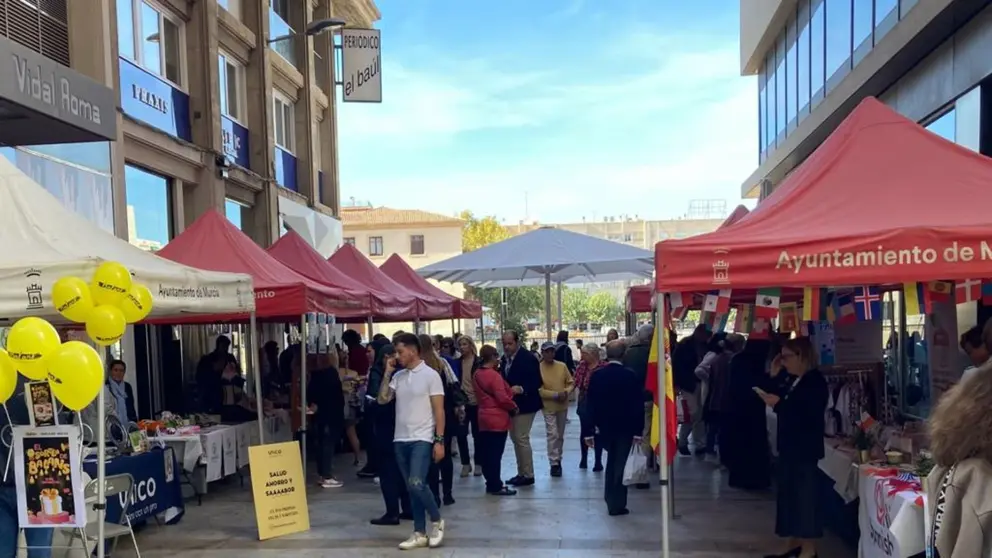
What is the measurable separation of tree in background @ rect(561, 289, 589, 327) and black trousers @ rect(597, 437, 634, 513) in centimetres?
5727

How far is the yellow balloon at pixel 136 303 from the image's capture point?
4.99 m

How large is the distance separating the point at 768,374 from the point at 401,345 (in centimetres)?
431

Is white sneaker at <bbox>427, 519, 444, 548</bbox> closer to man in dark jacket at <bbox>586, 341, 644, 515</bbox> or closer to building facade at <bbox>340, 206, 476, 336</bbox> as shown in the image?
man in dark jacket at <bbox>586, 341, 644, 515</bbox>

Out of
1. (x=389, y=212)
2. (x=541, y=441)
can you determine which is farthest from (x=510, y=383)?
(x=389, y=212)

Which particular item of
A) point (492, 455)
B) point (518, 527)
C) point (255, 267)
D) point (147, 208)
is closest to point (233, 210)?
point (147, 208)

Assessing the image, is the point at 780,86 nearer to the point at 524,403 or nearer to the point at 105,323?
A: the point at 524,403

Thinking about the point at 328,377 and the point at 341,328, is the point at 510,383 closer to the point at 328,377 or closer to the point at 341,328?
the point at 328,377

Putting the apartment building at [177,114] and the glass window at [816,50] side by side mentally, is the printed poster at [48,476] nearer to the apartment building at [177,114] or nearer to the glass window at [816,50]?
the apartment building at [177,114]

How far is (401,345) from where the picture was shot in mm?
6238

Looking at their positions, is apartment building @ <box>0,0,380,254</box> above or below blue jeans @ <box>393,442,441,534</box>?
above

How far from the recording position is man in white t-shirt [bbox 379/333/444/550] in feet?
20.5

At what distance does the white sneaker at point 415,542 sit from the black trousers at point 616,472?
76.6 inches

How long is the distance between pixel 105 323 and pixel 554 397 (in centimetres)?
568

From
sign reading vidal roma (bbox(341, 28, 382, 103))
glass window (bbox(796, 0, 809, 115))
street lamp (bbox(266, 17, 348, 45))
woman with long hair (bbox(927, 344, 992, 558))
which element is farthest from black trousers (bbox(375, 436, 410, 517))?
sign reading vidal roma (bbox(341, 28, 382, 103))
